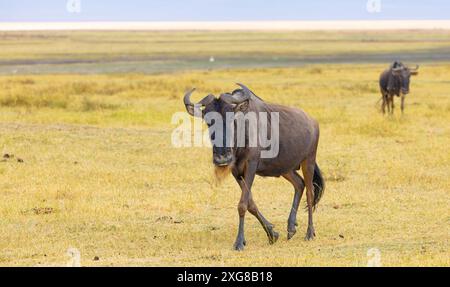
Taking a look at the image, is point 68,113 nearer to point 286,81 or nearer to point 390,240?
point 390,240

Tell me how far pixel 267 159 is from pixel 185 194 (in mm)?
3754

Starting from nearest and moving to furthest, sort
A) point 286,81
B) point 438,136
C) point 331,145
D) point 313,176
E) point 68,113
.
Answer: point 313,176 < point 331,145 < point 438,136 < point 68,113 < point 286,81

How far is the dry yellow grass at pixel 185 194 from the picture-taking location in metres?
10.4

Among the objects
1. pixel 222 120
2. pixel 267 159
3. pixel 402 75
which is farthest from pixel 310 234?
pixel 402 75

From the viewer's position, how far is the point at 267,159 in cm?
1101

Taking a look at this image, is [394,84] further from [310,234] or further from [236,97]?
[236,97]

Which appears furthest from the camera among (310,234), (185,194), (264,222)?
(185,194)

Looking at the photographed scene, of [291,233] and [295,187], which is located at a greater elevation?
[295,187]

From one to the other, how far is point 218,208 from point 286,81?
3206 cm

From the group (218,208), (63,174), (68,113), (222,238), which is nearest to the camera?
(222,238)

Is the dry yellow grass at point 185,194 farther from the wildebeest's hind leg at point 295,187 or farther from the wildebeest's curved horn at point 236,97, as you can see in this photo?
the wildebeest's curved horn at point 236,97

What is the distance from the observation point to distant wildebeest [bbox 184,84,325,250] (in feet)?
33.1

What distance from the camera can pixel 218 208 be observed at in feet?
44.2
